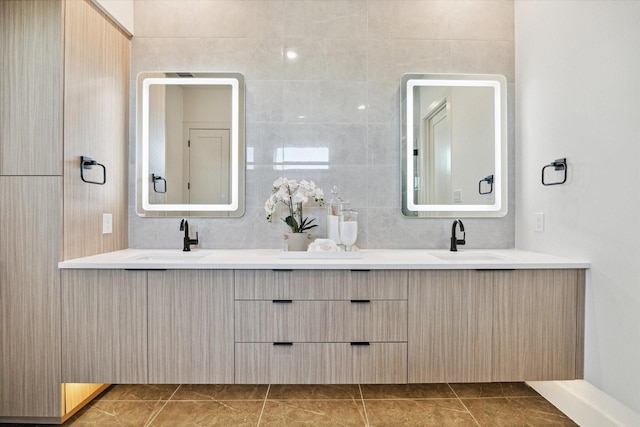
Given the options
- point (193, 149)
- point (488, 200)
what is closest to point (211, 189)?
point (193, 149)

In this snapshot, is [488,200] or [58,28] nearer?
[58,28]

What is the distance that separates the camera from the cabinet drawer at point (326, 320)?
1652 mm

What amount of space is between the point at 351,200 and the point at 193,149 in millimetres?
1098

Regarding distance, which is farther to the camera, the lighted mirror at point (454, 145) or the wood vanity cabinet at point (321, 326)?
the lighted mirror at point (454, 145)

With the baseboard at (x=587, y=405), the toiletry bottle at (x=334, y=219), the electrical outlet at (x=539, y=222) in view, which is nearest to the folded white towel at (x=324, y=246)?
the toiletry bottle at (x=334, y=219)

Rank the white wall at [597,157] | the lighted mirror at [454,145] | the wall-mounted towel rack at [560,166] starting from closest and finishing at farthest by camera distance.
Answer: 1. the white wall at [597,157]
2. the wall-mounted towel rack at [560,166]
3. the lighted mirror at [454,145]

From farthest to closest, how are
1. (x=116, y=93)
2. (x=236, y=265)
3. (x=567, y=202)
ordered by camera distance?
(x=116, y=93)
(x=567, y=202)
(x=236, y=265)

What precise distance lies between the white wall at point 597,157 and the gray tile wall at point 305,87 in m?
0.47

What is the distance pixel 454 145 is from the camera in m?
2.23

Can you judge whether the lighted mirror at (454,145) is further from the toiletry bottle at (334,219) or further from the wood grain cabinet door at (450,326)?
the wood grain cabinet door at (450,326)

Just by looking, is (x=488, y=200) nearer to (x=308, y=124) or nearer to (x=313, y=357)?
(x=308, y=124)

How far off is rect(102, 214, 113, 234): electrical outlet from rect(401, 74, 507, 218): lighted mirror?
1.84 m

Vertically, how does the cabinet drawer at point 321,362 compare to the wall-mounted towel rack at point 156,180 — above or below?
below

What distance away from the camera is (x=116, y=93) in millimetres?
2109
